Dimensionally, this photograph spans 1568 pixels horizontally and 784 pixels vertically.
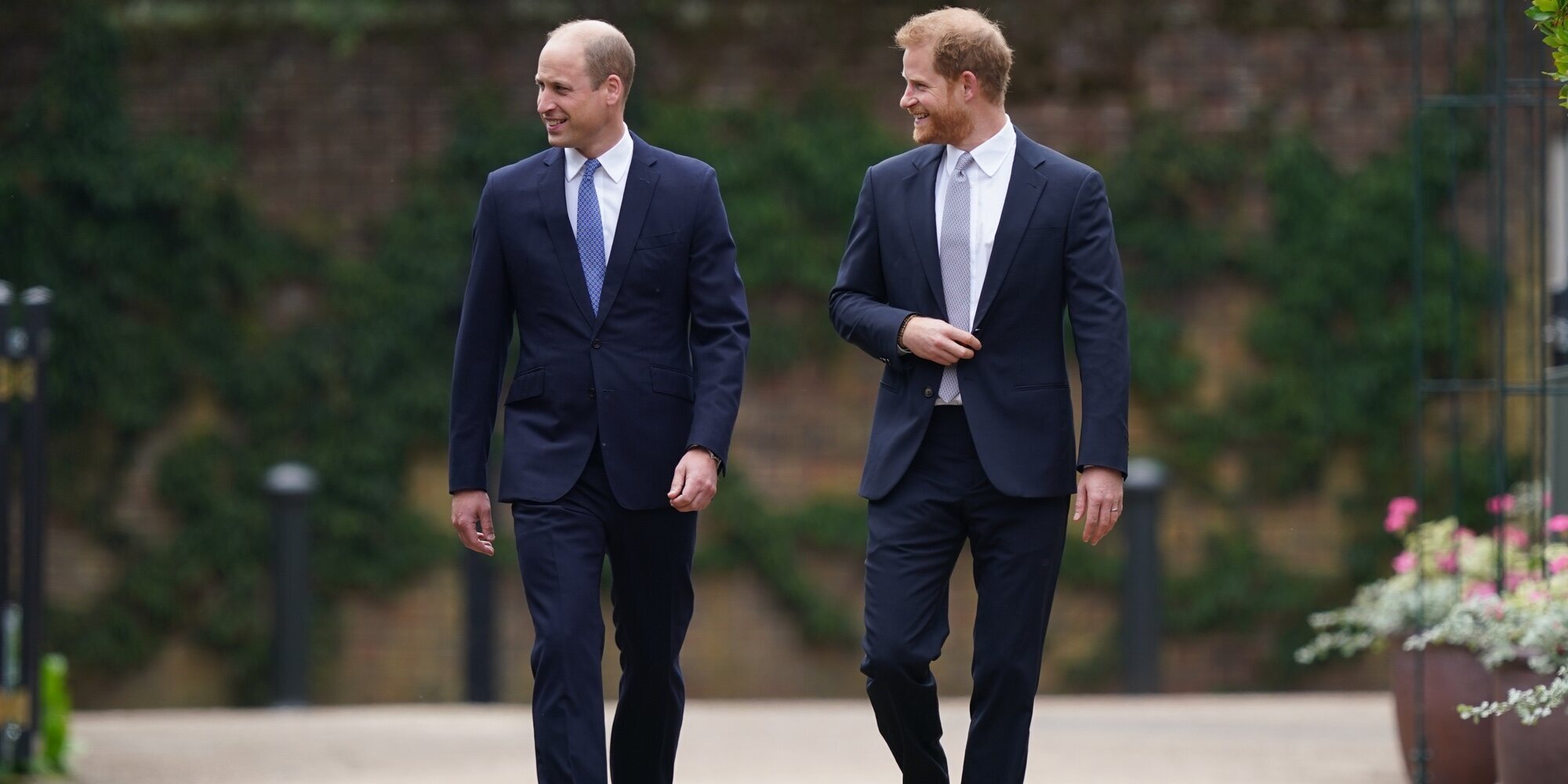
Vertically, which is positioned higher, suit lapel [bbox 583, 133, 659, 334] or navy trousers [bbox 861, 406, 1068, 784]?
suit lapel [bbox 583, 133, 659, 334]

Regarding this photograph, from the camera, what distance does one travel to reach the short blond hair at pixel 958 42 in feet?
13.7

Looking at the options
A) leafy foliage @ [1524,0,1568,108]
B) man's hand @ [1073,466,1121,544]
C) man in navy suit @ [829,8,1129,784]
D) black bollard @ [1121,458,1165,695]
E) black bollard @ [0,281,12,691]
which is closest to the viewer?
leafy foliage @ [1524,0,1568,108]

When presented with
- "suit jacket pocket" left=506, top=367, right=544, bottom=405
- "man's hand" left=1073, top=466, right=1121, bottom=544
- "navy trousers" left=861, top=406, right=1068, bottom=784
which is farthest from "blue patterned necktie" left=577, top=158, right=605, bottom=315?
"man's hand" left=1073, top=466, right=1121, bottom=544

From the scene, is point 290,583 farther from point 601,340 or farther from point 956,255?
point 956,255

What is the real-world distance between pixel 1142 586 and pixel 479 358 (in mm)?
5362

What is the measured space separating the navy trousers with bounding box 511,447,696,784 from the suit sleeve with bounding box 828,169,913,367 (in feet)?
1.76

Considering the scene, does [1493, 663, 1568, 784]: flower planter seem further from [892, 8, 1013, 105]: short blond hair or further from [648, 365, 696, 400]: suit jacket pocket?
[648, 365, 696, 400]: suit jacket pocket

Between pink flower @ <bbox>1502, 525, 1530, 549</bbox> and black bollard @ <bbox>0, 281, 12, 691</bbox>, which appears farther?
pink flower @ <bbox>1502, 525, 1530, 549</bbox>

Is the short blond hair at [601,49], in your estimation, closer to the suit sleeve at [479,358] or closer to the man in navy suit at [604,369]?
the man in navy suit at [604,369]

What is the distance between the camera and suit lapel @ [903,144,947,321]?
4.27 metres

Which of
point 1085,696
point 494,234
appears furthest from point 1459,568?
point 1085,696

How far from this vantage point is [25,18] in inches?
399

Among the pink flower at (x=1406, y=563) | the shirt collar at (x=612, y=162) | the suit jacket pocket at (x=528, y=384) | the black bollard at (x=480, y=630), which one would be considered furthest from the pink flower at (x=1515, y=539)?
the black bollard at (x=480, y=630)

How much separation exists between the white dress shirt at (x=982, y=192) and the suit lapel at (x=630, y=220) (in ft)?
2.00
